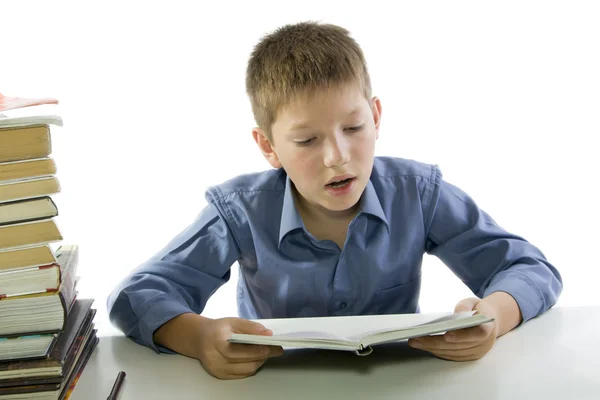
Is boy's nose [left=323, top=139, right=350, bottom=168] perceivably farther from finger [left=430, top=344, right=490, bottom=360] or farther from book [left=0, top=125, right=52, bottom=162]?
book [left=0, top=125, right=52, bottom=162]

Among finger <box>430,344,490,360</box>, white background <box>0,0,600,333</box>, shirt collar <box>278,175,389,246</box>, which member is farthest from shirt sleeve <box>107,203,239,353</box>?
white background <box>0,0,600,333</box>

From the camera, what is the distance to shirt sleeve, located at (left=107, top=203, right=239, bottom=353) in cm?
124

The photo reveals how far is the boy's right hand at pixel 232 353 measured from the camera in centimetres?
109

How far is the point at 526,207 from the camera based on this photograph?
9.11ft

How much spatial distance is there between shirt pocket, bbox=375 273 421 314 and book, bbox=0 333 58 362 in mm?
662

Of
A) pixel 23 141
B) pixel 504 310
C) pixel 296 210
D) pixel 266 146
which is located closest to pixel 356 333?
pixel 504 310

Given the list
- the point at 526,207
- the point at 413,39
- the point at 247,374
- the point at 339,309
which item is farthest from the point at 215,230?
the point at 526,207

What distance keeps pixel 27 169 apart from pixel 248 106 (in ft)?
5.42

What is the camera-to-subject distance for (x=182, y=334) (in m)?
1.18

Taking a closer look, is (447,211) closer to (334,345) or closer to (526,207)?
(334,345)

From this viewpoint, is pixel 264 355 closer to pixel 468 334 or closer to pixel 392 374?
pixel 392 374

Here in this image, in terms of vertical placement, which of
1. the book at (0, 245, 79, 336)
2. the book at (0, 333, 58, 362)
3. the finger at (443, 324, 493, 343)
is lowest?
the finger at (443, 324, 493, 343)

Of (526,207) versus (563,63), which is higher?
(563,63)

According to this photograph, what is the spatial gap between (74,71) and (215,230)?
1404 mm
